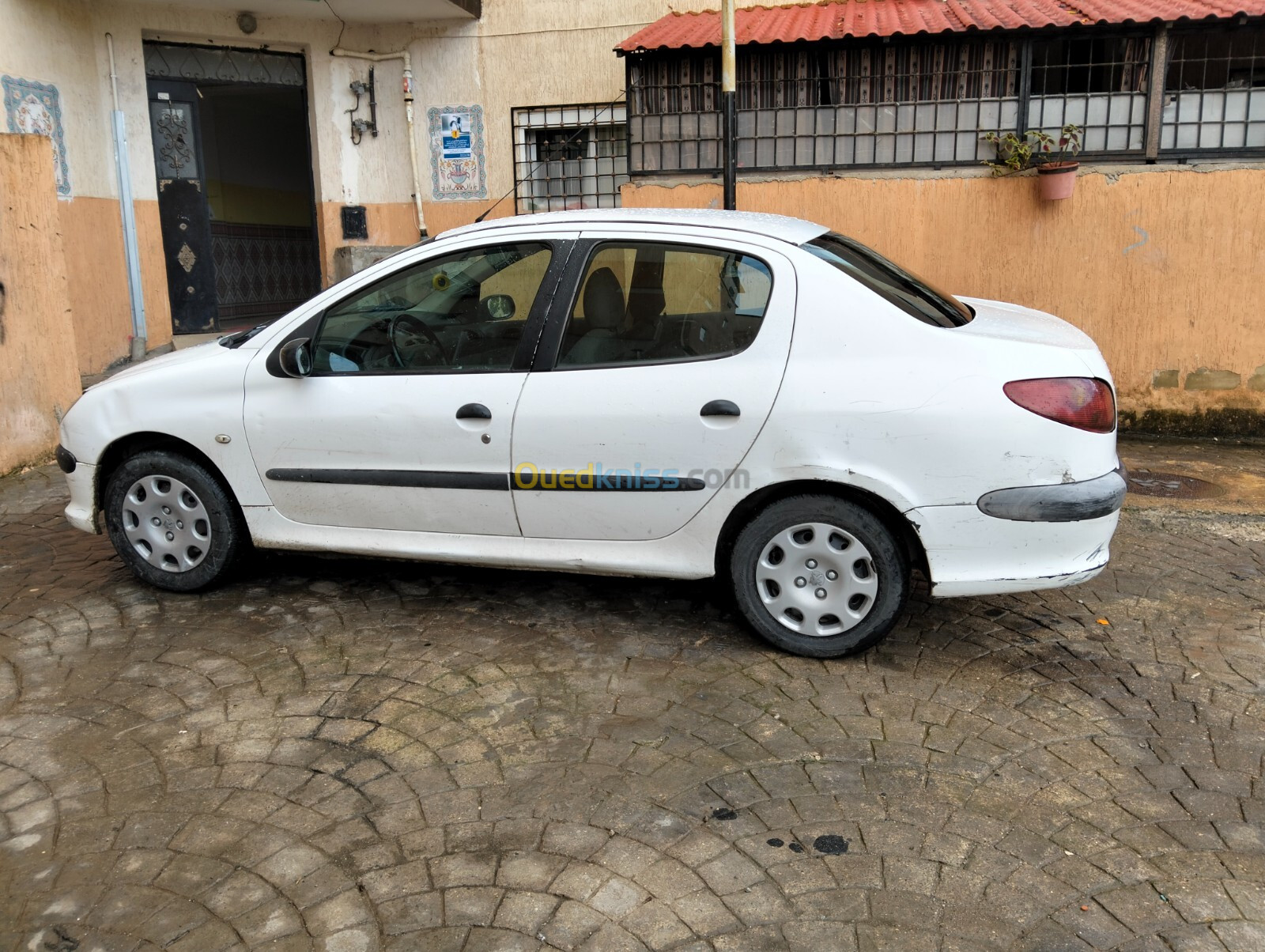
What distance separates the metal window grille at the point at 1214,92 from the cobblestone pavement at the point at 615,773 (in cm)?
412

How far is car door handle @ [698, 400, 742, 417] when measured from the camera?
12.6 ft

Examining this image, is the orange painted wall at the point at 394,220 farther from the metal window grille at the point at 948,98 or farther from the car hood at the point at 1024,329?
the car hood at the point at 1024,329

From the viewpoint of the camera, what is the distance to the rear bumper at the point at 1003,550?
3.69 meters

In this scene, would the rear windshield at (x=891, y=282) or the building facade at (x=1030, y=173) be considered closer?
the rear windshield at (x=891, y=282)

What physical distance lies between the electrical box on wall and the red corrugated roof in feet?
11.8

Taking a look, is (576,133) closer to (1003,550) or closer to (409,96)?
(409,96)

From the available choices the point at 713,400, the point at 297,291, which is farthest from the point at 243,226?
the point at 713,400

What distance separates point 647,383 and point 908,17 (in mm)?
5583

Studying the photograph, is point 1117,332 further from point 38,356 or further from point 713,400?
point 38,356

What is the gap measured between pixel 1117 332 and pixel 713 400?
5103 millimetres

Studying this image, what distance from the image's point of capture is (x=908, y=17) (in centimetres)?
805

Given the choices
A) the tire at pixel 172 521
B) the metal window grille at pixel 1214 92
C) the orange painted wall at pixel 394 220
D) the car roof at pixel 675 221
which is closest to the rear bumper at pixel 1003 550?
the car roof at pixel 675 221

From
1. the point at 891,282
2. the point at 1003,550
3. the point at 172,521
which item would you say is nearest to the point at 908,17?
the point at 891,282

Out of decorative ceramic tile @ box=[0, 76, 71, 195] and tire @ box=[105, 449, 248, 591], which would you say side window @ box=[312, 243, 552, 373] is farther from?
decorative ceramic tile @ box=[0, 76, 71, 195]
